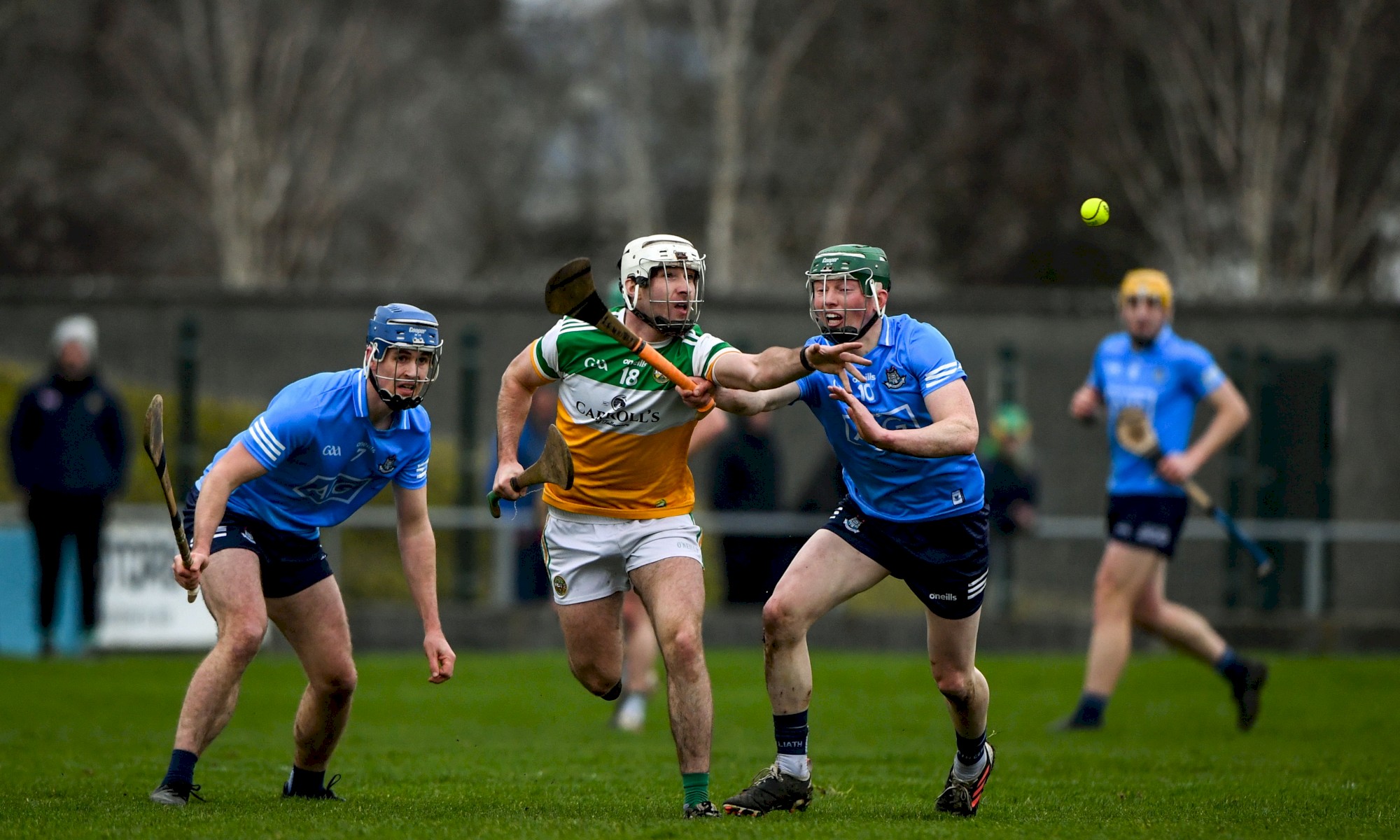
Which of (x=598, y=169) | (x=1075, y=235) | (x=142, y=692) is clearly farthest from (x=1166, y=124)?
(x=142, y=692)

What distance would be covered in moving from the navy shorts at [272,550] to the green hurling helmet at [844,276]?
2.37 metres

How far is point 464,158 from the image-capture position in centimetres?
3541

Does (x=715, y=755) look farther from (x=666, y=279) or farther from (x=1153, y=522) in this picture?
(x=666, y=279)

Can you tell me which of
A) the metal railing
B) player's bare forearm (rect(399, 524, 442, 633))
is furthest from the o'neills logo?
the metal railing

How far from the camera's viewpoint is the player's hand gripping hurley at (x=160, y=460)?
256 inches

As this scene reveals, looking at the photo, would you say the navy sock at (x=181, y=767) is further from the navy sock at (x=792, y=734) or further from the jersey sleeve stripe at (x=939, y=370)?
the jersey sleeve stripe at (x=939, y=370)

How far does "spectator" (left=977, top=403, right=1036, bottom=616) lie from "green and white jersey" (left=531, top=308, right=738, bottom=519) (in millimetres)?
8456

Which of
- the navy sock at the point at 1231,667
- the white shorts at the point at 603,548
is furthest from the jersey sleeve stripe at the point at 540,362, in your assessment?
the navy sock at the point at 1231,667

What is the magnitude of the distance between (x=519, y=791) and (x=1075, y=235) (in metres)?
23.2

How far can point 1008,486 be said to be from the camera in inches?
606

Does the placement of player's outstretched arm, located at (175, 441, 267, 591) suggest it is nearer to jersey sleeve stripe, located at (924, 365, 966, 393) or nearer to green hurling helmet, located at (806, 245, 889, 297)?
green hurling helmet, located at (806, 245, 889, 297)

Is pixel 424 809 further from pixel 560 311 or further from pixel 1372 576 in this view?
pixel 1372 576

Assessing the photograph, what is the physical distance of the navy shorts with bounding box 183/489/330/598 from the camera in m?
7.04

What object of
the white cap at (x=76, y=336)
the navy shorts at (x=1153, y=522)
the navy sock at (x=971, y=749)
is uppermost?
the white cap at (x=76, y=336)
